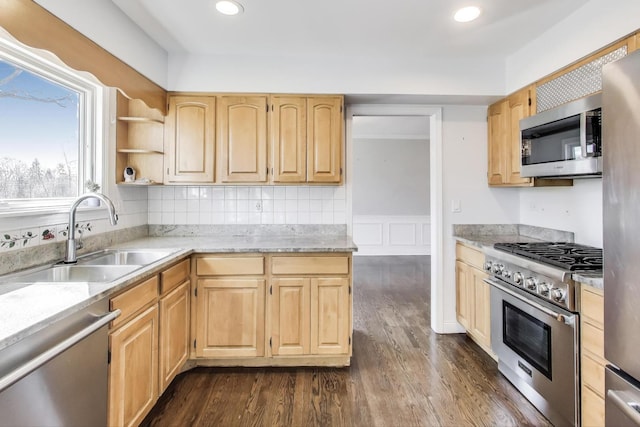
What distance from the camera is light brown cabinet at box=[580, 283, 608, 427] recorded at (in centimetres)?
150

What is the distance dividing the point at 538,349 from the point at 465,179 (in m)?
1.62

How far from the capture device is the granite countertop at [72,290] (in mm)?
1003

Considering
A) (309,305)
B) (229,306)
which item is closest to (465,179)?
(309,305)

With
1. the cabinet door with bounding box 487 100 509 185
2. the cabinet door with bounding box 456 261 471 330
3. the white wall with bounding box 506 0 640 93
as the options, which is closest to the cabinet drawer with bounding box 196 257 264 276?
the cabinet door with bounding box 456 261 471 330

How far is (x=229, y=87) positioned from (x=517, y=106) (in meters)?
2.37

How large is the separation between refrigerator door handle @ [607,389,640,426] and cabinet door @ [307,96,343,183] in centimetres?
201

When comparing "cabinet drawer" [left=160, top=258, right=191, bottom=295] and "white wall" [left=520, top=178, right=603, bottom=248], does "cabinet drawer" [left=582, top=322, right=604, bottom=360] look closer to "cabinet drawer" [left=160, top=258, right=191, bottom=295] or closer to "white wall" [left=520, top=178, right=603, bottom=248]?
"white wall" [left=520, top=178, right=603, bottom=248]

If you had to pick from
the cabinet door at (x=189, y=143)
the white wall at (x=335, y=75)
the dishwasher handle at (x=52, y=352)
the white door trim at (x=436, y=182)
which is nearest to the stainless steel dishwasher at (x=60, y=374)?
the dishwasher handle at (x=52, y=352)

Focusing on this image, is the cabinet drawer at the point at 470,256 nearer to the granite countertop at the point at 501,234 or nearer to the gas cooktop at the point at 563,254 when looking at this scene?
the granite countertop at the point at 501,234

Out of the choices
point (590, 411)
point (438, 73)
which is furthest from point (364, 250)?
point (590, 411)

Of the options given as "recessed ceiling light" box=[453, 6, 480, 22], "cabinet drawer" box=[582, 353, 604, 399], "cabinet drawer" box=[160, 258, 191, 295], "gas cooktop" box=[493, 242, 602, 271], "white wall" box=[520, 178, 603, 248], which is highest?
"recessed ceiling light" box=[453, 6, 480, 22]

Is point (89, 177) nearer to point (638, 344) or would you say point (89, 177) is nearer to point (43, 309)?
point (43, 309)

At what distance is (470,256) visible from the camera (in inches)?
107

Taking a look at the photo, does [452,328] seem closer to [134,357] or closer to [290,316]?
[290,316]
